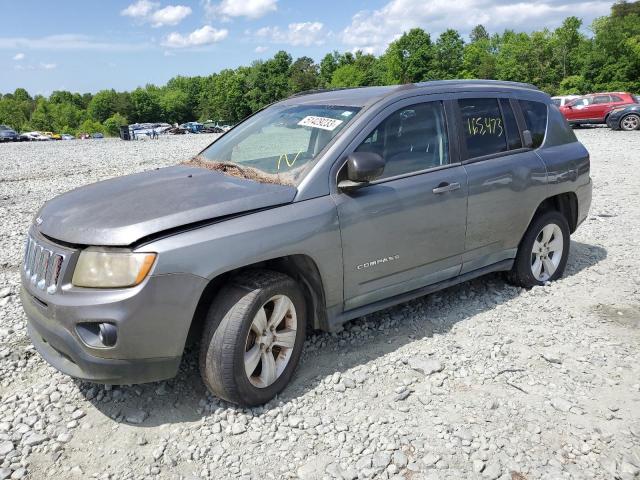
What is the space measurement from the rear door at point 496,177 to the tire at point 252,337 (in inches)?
68.3

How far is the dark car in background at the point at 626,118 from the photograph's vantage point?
2294 centimetres

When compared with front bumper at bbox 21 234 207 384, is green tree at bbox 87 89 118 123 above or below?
above

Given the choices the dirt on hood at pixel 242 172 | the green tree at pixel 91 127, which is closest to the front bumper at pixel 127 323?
the dirt on hood at pixel 242 172

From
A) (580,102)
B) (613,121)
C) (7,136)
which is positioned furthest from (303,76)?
(613,121)

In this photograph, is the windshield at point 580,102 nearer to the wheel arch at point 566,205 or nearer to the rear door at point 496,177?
the wheel arch at point 566,205

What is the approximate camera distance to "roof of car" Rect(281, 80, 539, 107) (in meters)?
4.00

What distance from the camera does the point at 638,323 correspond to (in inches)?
175

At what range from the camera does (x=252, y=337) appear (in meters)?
3.28

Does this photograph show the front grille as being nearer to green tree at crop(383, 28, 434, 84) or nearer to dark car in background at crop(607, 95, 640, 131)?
dark car in background at crop(607, 95, 640, 131)

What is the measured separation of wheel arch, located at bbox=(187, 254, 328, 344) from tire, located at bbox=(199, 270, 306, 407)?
4.0 inches

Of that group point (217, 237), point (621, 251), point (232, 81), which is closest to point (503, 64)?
point (232, 81)

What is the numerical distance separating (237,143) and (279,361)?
1863mm

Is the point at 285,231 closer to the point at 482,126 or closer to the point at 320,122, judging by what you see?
the point at 320,122

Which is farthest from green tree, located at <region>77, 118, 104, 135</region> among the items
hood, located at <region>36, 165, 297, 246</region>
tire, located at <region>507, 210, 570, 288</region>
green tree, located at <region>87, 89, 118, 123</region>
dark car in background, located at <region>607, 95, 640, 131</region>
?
hood, located at <region>36, 165, 297, 246</region>
